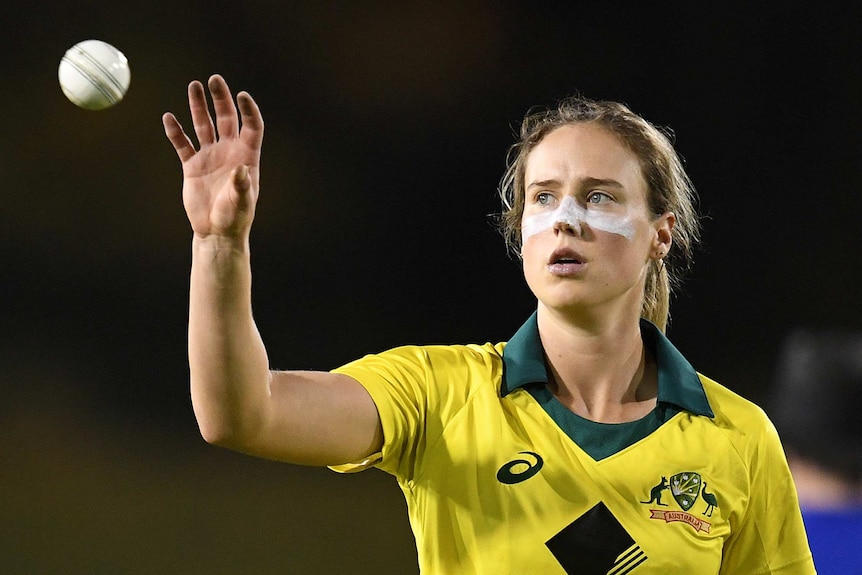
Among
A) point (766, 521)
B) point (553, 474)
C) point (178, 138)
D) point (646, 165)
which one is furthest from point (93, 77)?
point (766, 521)

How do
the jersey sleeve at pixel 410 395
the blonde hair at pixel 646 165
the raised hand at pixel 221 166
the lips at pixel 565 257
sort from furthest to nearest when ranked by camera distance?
the blonde hair at pixel 646 165, the lips at pixel 565 257, the jersey sleeve at pixel 410 395, the raised hand at pixel 221 166

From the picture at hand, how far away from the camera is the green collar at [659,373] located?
6.12 ft

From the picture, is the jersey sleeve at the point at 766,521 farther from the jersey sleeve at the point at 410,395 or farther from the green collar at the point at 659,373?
the jersey sleeve at the point at 410,395

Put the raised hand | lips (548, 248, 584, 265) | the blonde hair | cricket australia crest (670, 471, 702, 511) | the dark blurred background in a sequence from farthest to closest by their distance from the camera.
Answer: the dark blurred background
the blonde hair
lips (548, 248, 584, 265)
cricket australia crest (670, 471, 702, 511)
the raised hand

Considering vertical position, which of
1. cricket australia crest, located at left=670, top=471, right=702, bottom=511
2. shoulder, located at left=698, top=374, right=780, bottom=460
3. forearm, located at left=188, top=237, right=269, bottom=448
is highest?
forearm, located at left=188, top=237, right=269, bottom=448

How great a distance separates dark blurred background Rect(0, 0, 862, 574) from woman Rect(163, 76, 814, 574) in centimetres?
184

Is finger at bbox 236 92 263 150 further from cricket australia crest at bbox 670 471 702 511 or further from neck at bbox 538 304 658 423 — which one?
cricket australia crest at bbox 670 471 702 511

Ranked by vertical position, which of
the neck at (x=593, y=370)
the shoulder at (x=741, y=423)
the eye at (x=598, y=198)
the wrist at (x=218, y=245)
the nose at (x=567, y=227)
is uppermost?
the eye at (x=598, y=198)

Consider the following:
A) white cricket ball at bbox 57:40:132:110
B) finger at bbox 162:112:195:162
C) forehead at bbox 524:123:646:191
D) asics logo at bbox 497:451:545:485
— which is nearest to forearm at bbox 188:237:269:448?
finger at bbox 162:112:195:162

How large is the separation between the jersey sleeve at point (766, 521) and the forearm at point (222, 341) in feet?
3.33

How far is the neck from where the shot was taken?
6.27ft

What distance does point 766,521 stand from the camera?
1.93 metres

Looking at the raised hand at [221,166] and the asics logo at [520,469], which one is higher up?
the raised hand at [221,166]

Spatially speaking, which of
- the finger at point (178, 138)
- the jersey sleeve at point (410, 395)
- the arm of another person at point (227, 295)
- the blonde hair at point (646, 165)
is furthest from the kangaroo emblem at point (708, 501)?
the finger at point (178, 138)
